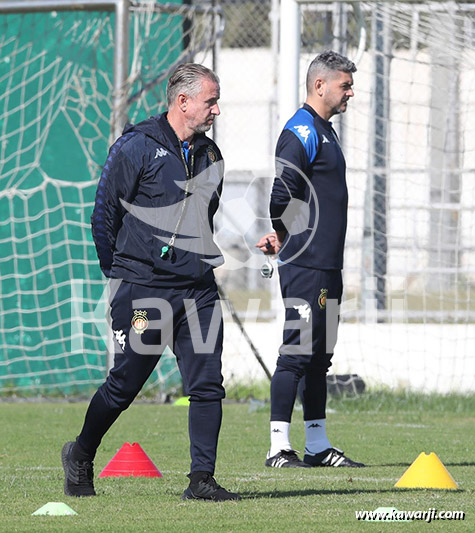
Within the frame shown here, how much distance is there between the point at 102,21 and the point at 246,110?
983cm

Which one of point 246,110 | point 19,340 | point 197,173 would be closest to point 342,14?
point 19,340

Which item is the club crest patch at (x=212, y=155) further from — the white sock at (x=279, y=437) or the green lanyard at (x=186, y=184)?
the white sock at (x=279, y=437)

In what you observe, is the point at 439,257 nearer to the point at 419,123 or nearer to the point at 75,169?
the point at 419,123

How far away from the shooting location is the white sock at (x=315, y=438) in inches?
281

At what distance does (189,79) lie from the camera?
543 centimetres

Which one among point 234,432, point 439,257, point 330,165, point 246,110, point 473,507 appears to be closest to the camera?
point 473,507

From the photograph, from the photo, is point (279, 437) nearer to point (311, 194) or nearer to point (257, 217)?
point (311, 194)

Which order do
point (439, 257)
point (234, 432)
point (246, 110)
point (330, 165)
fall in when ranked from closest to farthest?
1. point (330, 165)
2. point (234, 432)
3. point (439, 257)
4. point (246, 110)

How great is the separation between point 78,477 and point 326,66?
9.57 ft

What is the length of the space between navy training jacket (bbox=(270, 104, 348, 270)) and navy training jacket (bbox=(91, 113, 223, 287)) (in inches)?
60.7

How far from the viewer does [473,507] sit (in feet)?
17.5

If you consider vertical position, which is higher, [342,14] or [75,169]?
[342,14]

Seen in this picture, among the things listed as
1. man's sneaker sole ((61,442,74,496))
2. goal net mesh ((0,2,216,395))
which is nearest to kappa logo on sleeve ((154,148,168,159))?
man's sneaker sole ((61,442,74,496))
